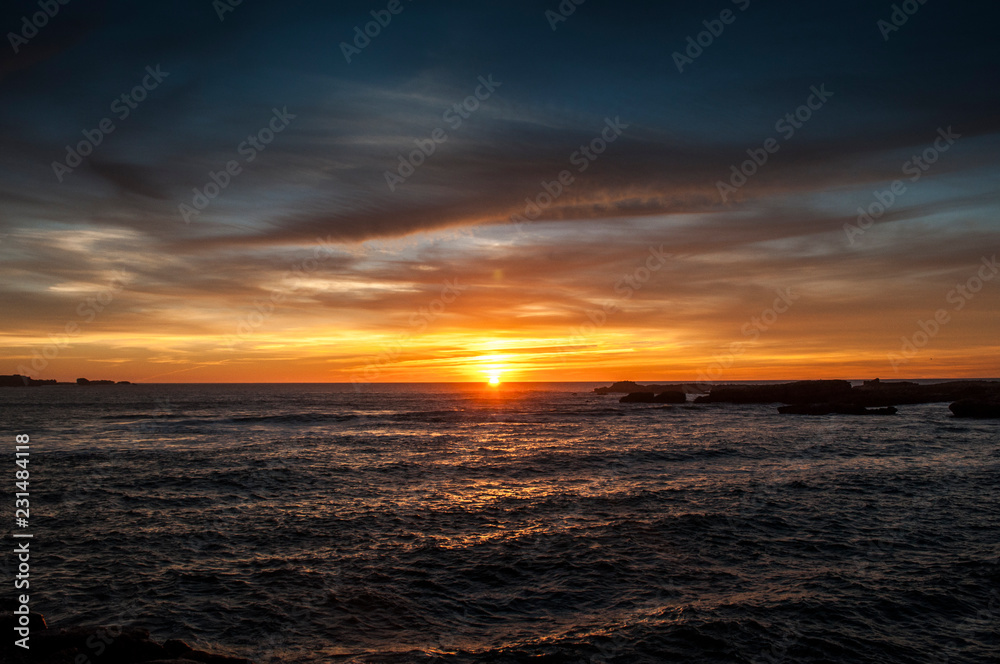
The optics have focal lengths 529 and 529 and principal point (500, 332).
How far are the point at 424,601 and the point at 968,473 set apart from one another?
30.0 meters

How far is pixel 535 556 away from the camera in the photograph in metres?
15.8

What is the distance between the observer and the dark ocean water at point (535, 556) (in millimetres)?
10969

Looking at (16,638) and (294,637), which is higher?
(16,638)

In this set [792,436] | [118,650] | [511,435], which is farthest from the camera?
[511,435]

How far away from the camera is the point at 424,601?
42.0 feet

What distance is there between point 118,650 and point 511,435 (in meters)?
43.3

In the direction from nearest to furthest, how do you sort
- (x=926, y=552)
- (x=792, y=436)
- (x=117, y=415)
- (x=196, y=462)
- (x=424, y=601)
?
(x=424, y=601) < (x=926, y=552) < (x=196, y=462) < (x=792, y=436) < (x=117, y=415)

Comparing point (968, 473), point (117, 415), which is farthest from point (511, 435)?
point (117, 415)

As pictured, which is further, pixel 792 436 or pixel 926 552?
pixel 792 436

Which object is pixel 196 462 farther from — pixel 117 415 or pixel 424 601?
pixel 117 415

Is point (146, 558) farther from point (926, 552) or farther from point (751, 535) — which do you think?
point (926, 552)

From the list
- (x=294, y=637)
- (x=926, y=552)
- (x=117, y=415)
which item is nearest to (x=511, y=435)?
(x=926, y=552)

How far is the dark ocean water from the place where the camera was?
432 inches

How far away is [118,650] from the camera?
912 cm
